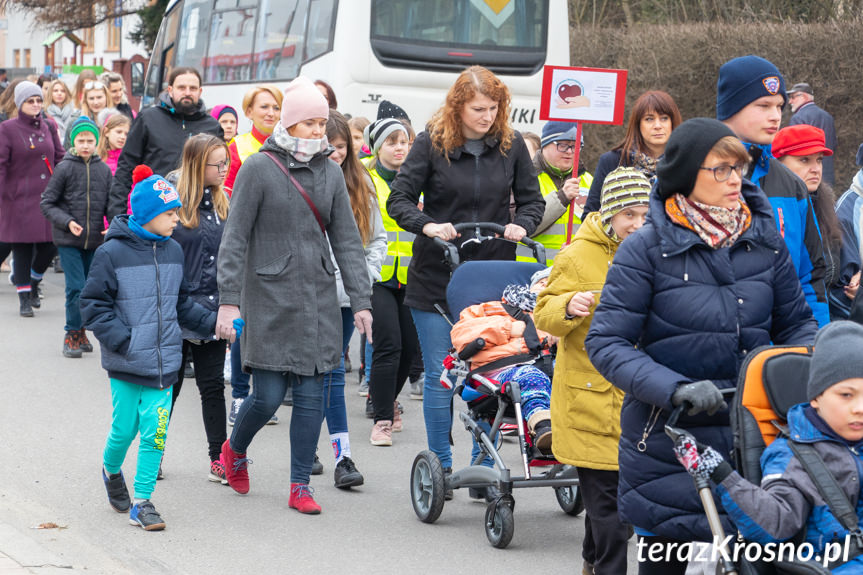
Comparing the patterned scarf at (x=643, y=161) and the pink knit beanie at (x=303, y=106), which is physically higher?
the pink knit beanie at (x=303, y=106)

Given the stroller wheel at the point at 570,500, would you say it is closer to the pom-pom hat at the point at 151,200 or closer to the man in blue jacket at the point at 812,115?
the pom-pom hat at the point at 151,200

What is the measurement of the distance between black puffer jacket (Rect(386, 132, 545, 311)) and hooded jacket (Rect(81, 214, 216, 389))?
132 centimetres

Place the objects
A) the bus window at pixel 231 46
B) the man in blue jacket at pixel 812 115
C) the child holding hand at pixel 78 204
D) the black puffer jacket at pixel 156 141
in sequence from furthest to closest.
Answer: the bus window at pixel 231 46 → the man in blue jacket at pixel 812 115 → the child holding hand at pixel 78 204 → the black puffer jacket at pixel 156 141

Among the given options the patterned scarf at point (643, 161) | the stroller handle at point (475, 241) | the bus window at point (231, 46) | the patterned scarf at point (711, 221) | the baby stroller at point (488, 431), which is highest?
the bus window at point (231, 46)

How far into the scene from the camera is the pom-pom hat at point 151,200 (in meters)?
6.29

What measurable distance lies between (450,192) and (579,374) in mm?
2010

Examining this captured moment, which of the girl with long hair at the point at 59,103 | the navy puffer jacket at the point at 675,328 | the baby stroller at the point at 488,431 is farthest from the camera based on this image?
the girl with long hair at the point at 59,103

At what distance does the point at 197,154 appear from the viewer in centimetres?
741

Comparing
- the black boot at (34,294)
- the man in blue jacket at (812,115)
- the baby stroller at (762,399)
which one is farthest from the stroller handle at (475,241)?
the man in blue jacket at (812,115)

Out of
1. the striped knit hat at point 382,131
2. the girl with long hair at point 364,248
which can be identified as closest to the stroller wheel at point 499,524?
the girl with long hair at point 364,248

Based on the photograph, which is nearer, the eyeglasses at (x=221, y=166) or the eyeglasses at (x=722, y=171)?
the eyeglasses at (x=722, y=171)

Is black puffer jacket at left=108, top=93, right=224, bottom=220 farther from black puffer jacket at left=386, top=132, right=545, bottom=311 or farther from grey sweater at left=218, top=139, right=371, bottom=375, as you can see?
grey sweater at left=218, top=139, right=371, bottom=375

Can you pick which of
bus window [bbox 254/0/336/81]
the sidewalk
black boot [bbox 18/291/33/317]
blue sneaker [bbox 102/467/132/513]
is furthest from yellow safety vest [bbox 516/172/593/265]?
bus window [bbox 254/0/336/81]

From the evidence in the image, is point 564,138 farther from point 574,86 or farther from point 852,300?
point 852,300
